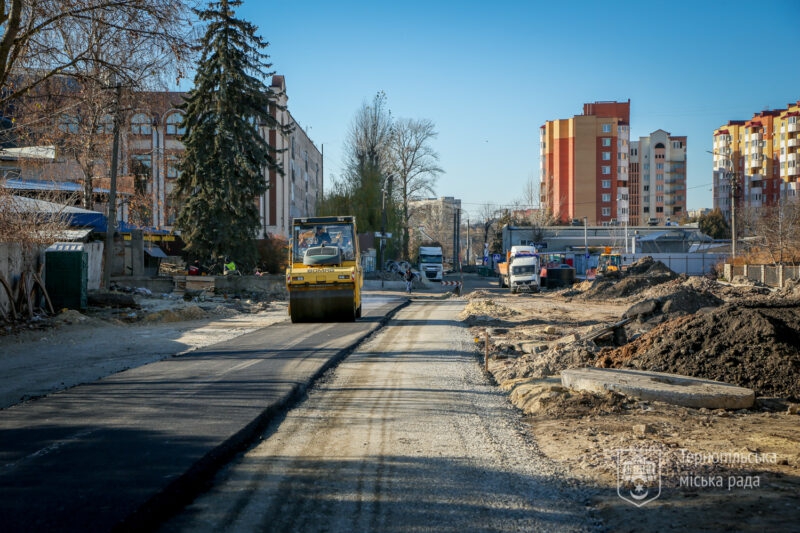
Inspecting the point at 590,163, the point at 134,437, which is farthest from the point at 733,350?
the point at 590,163

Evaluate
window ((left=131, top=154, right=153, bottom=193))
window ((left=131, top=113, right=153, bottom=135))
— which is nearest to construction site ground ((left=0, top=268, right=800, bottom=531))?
window ((left=131, top=113, right=153, bottom=135))

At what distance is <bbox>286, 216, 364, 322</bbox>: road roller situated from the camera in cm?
2172

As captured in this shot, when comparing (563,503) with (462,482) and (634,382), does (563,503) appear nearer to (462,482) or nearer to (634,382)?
(462,482)

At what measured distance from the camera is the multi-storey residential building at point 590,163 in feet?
349

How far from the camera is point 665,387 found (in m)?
9.86

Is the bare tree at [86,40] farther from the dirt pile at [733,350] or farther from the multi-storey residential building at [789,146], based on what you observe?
the multi-storey residential building at [789,146]

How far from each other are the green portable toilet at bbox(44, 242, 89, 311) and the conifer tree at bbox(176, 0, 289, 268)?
1346 centimetres

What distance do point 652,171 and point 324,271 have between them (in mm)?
117974

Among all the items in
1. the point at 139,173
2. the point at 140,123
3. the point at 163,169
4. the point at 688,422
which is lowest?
the point at 688,422

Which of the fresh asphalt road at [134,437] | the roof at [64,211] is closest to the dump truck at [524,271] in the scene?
→ the roof at [64,211]

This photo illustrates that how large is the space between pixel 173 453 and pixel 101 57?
35.0 feet

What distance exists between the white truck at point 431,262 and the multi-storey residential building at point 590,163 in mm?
42622

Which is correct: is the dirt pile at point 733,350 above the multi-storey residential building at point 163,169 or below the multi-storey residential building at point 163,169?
below

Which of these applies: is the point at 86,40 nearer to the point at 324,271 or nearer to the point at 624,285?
the point at 324,271
